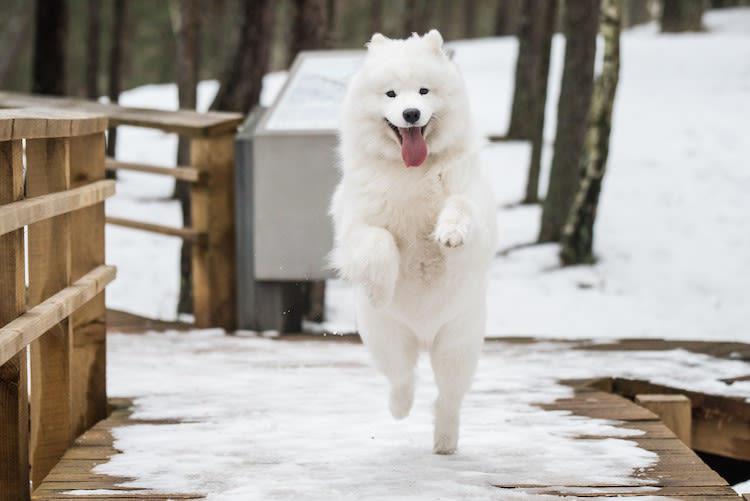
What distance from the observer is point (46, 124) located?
3.30 meters

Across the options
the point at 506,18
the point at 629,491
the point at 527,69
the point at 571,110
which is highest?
the point at 506,18

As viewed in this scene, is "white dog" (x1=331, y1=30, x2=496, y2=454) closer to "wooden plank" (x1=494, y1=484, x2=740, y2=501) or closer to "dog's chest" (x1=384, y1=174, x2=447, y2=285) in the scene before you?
"dog's chest" (x1=384, y1=174, x2=447, y2=285)

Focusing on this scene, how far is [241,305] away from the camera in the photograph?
639 centimetres

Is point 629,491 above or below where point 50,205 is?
below

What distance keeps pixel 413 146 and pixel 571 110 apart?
22.8 ft

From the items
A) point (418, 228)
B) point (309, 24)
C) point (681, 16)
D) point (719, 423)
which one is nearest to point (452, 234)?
point (418, 228)

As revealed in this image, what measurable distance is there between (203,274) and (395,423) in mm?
2533

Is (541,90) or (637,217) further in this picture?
(541,90)

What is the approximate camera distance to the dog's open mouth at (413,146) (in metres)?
3.38

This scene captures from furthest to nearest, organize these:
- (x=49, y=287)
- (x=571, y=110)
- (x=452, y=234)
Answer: (x=571, y=110), (x=49, y=287), (x=452, y=234)

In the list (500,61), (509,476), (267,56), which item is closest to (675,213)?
(267,56)

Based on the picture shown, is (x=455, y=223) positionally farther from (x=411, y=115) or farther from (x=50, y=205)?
(x=50, y=205)

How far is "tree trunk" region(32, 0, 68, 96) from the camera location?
11.2 meters

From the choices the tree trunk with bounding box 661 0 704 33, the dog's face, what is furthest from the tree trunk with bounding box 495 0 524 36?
the dog's face
